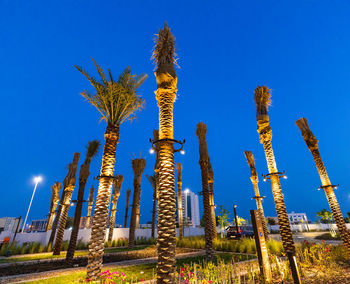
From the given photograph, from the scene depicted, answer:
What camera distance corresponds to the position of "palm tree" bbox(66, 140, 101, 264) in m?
11.0

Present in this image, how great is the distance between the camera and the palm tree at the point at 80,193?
1101 cm

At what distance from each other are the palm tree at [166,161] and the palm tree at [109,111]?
231 centimetres

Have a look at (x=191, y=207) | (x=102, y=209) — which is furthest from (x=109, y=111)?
(x=191, y=207)

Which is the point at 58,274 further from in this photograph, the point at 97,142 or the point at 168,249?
the point at 97,142

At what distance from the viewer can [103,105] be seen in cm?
984

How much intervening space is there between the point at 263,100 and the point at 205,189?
7545 mm

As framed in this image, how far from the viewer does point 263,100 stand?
13.1 meters

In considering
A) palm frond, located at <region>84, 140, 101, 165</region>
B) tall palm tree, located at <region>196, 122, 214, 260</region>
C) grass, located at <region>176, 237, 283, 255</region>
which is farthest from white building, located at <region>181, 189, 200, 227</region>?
tall palm tree, located at <region>196, 122, 214, 260</region>

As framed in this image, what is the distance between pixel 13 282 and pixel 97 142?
37.7 feet

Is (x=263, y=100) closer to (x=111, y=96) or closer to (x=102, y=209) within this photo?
(x=111, y=96)

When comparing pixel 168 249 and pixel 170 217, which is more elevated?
pixel 170 217

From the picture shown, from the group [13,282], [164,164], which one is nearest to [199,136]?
[164,164]

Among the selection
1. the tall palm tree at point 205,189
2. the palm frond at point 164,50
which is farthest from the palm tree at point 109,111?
the tall palm tree at point 205,189

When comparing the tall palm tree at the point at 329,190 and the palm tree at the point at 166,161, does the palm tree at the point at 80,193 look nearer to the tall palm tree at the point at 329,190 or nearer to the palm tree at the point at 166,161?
the palm tree at the point at 166,161
